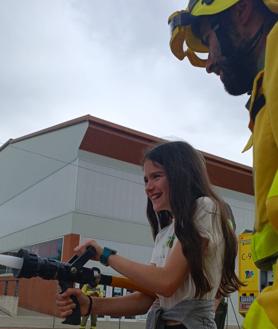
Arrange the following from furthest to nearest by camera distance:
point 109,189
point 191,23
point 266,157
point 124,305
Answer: point 109,189 < point 124,305 < point 191,23 < point 266,157

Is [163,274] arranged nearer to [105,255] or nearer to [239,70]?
[105,255]

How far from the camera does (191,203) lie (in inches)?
77.3

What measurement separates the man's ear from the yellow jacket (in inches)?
9.3

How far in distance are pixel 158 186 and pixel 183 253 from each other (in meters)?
0.34

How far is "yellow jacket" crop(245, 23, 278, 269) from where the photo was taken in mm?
891

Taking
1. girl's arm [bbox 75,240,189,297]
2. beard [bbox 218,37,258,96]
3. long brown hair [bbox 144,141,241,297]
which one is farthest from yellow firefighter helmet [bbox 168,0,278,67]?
girl's arm [bbox 75,240,189,297]

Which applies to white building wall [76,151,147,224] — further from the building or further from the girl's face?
the girl's face

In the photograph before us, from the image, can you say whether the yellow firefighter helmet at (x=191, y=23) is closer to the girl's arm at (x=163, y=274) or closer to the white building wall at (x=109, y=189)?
the girl's arm at (x=163, y=274)

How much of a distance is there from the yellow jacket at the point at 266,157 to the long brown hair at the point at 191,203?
2.47ft

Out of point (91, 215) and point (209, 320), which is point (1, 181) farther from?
point (209, 320)

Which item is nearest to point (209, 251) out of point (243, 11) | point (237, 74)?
point (237, 74)

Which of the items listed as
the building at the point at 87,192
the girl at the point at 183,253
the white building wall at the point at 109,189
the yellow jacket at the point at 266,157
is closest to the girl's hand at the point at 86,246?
the girl at the point at 183,253

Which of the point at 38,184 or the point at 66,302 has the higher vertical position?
the point at 38,184

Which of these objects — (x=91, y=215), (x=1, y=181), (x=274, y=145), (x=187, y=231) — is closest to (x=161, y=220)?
(x=187, y=231)
